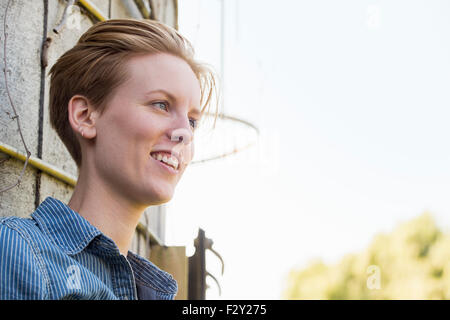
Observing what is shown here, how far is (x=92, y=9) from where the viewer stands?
3.71 m

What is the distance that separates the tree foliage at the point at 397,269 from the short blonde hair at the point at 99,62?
27.4m

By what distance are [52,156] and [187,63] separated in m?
0.99

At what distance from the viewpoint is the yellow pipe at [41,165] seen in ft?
8.88

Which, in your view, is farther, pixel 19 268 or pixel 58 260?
pixel 58 260

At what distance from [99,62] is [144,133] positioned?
0.33 m

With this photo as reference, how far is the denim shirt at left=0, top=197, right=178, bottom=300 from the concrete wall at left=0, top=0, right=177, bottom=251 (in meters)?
0.64

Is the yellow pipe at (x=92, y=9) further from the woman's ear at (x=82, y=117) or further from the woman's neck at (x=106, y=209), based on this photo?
the woman's neck at (x=106, y=209)

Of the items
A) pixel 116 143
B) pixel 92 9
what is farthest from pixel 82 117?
pixel 92 9

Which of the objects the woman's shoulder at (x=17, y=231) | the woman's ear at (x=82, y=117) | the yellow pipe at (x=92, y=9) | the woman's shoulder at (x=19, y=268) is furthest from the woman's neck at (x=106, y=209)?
the yellow pipe at (x=92, y=9)

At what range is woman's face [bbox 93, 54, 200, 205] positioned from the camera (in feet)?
7.16

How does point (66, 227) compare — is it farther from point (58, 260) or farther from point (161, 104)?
point (161, 104)

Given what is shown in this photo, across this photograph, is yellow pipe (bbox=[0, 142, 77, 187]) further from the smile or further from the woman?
the smile

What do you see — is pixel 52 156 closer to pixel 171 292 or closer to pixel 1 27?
pixel 1 27

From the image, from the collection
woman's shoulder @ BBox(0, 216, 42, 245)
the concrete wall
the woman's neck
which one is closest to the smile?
the woman's neck
